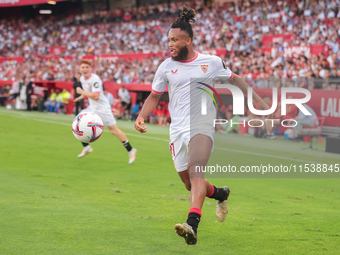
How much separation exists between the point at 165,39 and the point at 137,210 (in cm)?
2354

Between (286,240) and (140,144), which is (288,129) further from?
(286,240)

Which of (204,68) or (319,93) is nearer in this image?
(204,68)

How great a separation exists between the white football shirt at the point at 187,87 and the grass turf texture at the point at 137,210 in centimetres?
124

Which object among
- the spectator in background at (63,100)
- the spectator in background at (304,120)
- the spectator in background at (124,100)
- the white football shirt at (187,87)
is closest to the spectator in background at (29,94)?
the spectator in background at (63,100)

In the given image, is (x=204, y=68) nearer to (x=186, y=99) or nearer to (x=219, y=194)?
(x=186, y=99)

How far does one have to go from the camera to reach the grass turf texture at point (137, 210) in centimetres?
442

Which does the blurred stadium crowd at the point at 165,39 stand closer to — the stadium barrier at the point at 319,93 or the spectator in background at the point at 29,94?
the stadium barrier at the point at 319,93

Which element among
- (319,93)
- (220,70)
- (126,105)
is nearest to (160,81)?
(220,70)

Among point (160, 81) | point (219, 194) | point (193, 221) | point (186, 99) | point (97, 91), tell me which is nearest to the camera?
point (193, 221)

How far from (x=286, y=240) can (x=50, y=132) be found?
12362 mm

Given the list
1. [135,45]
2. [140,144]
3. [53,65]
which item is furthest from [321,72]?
[53,65]

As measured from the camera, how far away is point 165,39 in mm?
28328

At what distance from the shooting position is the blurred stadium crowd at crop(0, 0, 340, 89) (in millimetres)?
17359

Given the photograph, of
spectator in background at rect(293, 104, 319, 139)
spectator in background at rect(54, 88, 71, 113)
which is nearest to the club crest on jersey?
spectator in background at rect(293, 104, 319, 139)
